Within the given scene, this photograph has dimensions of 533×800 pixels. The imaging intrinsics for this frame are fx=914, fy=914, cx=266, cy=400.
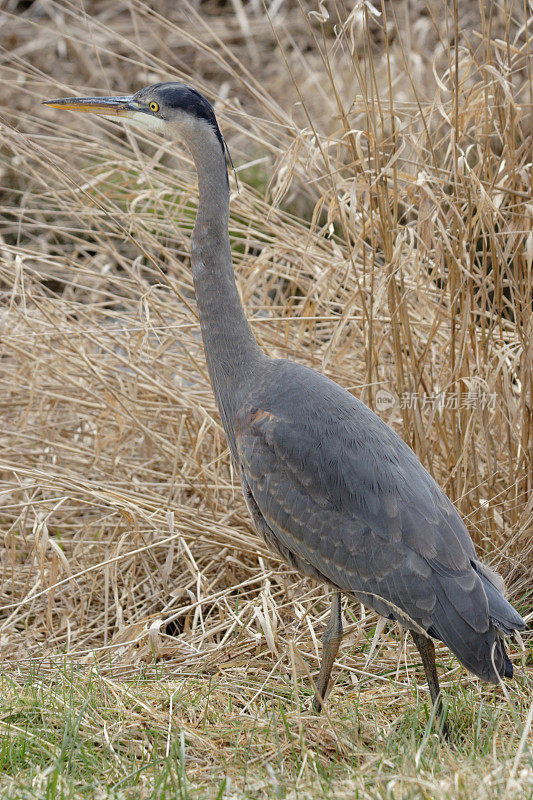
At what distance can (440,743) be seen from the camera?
2.38m

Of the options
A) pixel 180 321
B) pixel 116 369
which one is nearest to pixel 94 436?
pixel 116 369

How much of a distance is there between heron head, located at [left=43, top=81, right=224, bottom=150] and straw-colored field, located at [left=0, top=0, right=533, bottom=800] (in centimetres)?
30

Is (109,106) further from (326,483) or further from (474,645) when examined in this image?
(474,645)

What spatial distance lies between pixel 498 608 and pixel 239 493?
1.60m

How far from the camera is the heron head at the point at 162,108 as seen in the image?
9.61 ft

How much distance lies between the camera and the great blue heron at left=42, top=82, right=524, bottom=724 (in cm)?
250

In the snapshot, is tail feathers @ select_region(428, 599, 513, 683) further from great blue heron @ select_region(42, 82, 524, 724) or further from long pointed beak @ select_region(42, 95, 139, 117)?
long pointed beak @ select_region(42, 95, 139, 117)

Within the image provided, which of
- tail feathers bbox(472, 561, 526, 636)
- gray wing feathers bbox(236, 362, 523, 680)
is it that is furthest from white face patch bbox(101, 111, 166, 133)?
tail feathers bbox(472, 561, 526, 636)

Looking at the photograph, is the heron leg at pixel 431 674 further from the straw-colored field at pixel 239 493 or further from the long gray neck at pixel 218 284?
the long gray neck at pixel 218 284

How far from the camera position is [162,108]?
2.99 meters

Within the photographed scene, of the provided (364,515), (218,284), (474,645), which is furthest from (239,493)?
(474,645)

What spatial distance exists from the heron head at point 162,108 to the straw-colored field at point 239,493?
0.97 ft

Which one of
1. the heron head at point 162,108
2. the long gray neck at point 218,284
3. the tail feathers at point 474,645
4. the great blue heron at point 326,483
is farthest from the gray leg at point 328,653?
the heron head at point 162,108

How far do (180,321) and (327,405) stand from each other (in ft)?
4.53
